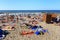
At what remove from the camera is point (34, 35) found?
1399 centimetres

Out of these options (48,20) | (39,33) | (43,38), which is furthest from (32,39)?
(48,20)

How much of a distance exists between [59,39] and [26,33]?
128 inches

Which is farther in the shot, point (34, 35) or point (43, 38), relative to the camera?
point (34, 35)

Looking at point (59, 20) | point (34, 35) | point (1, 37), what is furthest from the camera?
point (59, 20)

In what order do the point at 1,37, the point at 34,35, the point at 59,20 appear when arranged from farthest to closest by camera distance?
the point at 59,20, the point at 34,35, the point at 1,37

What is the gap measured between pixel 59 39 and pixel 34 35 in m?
2.40

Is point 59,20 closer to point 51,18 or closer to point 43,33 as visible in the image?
point 51,18

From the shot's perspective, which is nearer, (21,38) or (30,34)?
(21,38)

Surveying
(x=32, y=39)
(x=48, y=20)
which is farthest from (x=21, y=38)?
(x=48, y=20)

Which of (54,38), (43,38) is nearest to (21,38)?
(43,38)

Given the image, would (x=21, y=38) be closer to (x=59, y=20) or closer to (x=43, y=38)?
(x=43, y=38)

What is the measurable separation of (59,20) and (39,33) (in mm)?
11495

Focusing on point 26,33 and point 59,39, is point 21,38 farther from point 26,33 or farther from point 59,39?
point 59,39

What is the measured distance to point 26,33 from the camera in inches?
567
